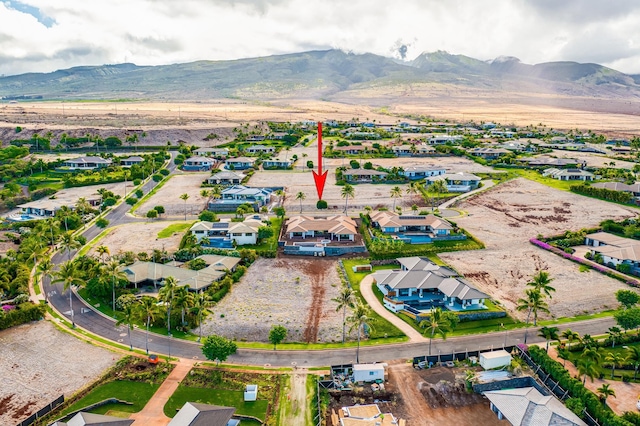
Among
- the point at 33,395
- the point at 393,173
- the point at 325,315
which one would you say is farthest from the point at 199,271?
the point at 393,173

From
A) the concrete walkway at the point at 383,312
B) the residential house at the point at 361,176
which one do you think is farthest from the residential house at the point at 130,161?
the concrete walkway at the point at 383,312

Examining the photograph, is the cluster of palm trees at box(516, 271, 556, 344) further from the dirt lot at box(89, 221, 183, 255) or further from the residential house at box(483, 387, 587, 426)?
the dirt lot at box(89, 221, 183, 255)

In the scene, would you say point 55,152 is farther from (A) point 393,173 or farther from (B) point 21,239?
(A) point 393,173

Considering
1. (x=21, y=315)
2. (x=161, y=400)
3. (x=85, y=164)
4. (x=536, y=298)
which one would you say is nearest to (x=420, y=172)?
(x=536, y=298)

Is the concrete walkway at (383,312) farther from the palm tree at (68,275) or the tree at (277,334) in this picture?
the palm tree at (68,275)

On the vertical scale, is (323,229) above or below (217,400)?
above

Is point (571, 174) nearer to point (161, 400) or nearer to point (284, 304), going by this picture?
point (284, 304)
